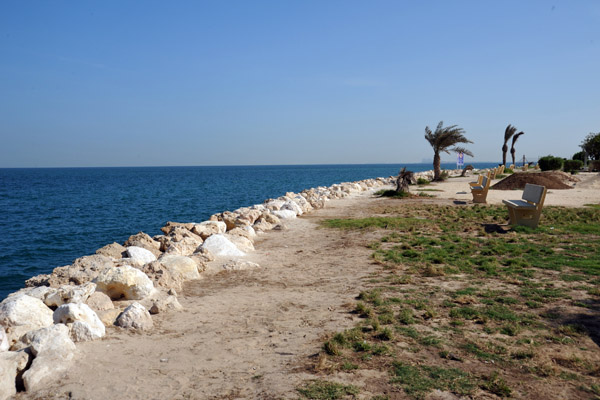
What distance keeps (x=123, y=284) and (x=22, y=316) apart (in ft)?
4.40

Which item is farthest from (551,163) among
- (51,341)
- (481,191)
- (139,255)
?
(51,341)

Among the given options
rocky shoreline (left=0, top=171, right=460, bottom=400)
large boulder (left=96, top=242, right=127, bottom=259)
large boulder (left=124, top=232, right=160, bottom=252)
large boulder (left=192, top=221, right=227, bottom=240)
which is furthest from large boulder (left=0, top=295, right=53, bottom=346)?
large boulder (left=192, top=221, right=227, bottom=240)

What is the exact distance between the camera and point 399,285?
6109 millimetres

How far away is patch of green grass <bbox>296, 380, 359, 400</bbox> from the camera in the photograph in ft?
10.5

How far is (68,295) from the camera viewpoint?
17.4 feet

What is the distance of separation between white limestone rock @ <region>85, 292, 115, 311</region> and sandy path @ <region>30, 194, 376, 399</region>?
2.29 feet

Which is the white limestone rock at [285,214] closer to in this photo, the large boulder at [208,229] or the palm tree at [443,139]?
the large boulder at [208,229]

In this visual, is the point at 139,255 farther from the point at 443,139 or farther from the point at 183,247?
the point at 443,139

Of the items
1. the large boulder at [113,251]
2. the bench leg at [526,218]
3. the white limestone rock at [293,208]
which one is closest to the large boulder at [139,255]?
the large boulder at [113,251]

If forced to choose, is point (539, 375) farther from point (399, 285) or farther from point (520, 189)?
point (520, 189)

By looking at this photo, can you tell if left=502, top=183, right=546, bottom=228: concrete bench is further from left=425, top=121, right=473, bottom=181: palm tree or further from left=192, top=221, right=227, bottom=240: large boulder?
left=425, top=121, right=473, bottom=181: palm tree

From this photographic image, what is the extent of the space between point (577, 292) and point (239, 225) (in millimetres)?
8708

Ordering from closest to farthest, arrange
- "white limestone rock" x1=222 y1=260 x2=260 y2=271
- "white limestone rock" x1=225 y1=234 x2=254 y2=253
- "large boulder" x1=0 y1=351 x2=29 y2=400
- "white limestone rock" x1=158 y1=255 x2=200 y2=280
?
"large boulder" x1=0 y1=351 x2=29 y2=400 < "white limestone rock" x1=158 y1=255 x2=200 y2=280 < "white limestone rock" x1=222 y1=260 x2=260 y2=271 < "white limestone rock" x1=225 y1=234 x2=254 y2=253

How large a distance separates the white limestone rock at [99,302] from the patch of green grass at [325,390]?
3079 millimetres
